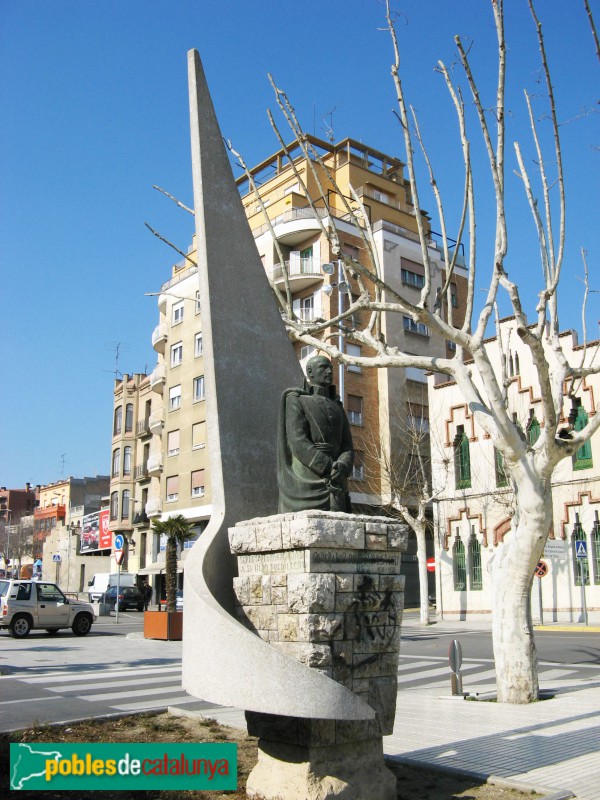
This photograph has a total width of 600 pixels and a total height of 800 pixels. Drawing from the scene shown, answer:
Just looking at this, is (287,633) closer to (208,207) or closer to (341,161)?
(208,207)

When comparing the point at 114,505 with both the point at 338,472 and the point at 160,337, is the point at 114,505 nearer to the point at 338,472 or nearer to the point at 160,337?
the point at 160,337

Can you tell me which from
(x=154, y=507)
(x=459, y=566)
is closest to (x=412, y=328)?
(x=459, y=566)

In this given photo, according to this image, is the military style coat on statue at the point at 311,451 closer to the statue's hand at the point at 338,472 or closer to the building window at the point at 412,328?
the statue's hand at the point at 338,472

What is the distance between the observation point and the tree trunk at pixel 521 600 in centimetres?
1002

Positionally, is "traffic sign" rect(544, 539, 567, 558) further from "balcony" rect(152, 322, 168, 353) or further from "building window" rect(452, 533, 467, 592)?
"balcony" rect(152, 322, 168, 353)

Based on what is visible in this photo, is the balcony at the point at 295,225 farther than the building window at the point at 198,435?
No

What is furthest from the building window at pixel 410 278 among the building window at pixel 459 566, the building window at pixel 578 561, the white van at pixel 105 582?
the white van at pixel 105 582

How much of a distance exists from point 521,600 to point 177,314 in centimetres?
3787

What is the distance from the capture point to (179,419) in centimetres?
4375

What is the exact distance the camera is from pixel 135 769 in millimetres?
6109

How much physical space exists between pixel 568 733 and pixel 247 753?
354cm

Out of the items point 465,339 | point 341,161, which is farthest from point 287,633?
point 341,161

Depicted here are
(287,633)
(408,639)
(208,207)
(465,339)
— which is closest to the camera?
(287,633)

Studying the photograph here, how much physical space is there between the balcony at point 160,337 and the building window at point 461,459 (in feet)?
71.5
